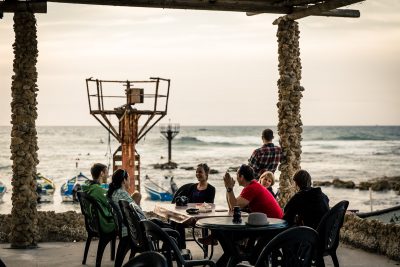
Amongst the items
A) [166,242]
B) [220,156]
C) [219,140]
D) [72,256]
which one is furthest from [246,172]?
[219,140]

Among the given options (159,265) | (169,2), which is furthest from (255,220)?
(169,2)

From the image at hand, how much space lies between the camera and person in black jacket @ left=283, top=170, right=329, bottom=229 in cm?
679

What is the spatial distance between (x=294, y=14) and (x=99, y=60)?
41474mm

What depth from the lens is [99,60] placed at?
166ft

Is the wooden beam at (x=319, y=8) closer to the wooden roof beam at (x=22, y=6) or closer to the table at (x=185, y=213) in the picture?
the table at (x=185, y=213)

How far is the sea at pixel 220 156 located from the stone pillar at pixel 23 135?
697 inches

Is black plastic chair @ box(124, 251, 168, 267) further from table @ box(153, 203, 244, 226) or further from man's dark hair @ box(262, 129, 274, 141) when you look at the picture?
man's dark hair @ box(262, 129, 274, 141)

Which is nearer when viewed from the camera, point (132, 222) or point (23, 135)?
point (132, 222)

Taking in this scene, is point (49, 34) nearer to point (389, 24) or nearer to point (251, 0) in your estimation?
point (389, 24)

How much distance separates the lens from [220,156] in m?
61.4

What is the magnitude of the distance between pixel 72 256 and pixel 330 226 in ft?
11.8

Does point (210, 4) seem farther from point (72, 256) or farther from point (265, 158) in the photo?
point (72, 256)

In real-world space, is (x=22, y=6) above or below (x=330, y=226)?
above

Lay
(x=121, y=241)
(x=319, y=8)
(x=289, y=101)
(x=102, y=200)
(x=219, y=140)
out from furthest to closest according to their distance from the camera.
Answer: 1. (x=219, y=140)
2. (x=289, y=101)
3. (x=319, y=8)
4. (x=102, y=200)
5. (x=121, y=241)
